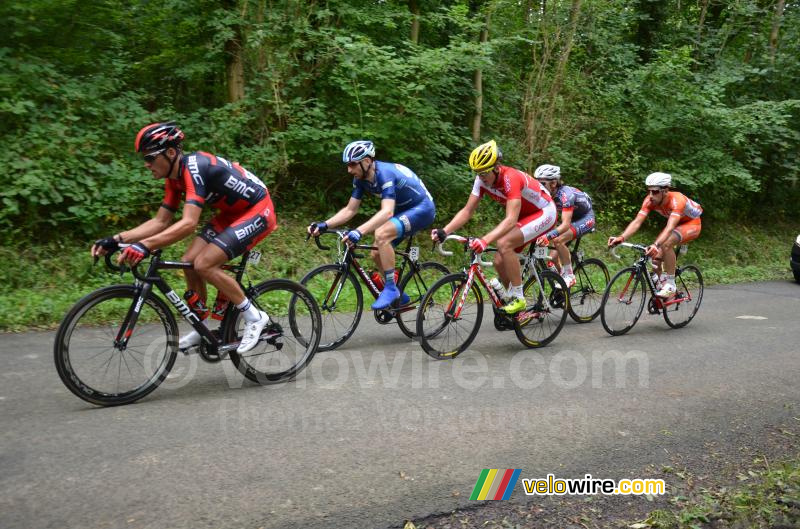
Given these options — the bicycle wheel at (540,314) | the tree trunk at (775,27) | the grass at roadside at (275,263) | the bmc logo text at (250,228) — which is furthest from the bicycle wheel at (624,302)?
the tree trunk at (775,27)

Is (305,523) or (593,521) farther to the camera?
(593,521)

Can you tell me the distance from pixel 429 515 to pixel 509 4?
12703mm

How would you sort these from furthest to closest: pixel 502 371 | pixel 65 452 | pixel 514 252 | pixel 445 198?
pixel 445 198, pixel 514 252, pixel 502 371, pixel 65 452

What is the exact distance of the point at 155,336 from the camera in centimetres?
489

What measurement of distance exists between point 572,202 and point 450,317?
3.87 meters

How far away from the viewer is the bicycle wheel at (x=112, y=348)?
4.48 metres

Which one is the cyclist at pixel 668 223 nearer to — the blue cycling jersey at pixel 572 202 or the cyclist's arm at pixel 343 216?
the blue cycling jersey at pixel 572 202

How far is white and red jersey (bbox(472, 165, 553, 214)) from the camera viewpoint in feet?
22.7

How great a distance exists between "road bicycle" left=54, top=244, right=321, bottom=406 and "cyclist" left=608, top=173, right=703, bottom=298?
492cm

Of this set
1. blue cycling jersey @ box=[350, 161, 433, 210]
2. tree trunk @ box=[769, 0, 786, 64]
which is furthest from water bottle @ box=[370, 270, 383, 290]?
tree trunk @ box=[769, 0, 786, 64]

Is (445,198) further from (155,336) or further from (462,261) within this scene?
(155,336)

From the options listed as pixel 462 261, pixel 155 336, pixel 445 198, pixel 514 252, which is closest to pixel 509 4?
pixel 445 198

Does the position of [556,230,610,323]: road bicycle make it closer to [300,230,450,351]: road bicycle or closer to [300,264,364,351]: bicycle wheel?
[300,230,450,351]: road bicycle

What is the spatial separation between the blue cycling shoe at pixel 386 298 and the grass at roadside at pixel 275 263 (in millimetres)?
2073
